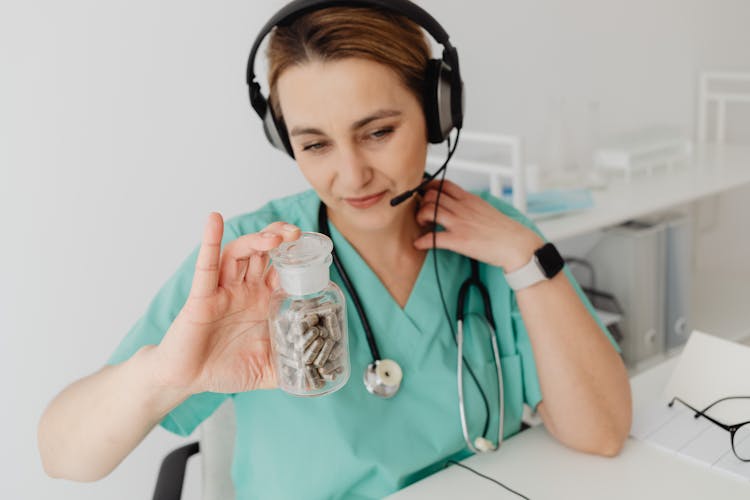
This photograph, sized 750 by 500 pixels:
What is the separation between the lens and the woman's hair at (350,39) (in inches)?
39.0

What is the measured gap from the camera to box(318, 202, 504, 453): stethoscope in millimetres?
1088

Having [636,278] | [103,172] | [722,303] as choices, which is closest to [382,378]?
[103,172]

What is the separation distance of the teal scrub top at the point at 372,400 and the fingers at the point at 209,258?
8.9 inches

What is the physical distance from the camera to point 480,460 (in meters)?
1.11

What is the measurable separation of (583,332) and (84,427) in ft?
2.27

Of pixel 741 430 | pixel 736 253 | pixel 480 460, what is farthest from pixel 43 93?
pixel 736 253

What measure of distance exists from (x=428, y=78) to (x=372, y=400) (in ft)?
1.47

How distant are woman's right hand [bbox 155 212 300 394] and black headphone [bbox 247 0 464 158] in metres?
0.26

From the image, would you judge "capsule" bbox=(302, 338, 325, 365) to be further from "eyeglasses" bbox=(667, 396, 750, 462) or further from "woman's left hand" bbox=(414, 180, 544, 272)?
"eyeglasses" bbox=(667, 396, 750, 462)

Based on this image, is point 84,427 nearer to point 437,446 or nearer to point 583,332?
point 437,446

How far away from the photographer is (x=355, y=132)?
101 cm

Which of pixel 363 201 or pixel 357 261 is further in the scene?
pixel 357 261

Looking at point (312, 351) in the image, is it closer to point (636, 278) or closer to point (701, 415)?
point (701, 415)

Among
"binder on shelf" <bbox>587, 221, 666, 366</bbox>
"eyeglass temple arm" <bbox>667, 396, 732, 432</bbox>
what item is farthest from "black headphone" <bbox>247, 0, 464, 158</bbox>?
"binder on shelf" <bbox>587, 221, 666, 366</bbox>
